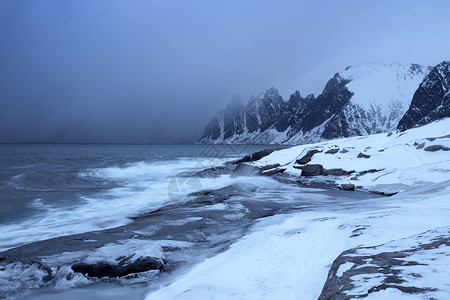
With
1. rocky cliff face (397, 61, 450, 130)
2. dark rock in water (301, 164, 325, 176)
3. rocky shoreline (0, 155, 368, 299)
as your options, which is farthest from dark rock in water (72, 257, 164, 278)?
rocky cliff face (397, 61, 450, 130)

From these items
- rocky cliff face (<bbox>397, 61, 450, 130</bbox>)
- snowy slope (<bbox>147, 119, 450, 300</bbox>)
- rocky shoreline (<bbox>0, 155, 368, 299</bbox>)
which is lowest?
rocky shoreline (<bbox>0, 155, 368, 299</bbox>)

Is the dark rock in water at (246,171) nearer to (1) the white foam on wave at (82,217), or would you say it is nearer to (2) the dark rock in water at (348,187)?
(1) the white foam on wave at (82,217)

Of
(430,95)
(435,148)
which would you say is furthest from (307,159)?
(430,95)

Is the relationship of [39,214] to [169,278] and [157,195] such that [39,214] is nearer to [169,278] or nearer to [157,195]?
[157,195]

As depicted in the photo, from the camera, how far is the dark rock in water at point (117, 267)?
6.26 metres

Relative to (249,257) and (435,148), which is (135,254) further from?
(435,148)

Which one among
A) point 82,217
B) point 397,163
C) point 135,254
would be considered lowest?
point 82,217

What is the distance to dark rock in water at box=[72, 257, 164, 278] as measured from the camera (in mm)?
6258

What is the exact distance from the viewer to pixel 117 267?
6.31 metres

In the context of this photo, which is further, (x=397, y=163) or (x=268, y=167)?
(x=268, y=167)

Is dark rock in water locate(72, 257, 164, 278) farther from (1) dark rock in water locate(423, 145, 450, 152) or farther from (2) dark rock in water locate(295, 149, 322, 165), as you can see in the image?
(1) dark rock in water locate(423, 145, 450, 152)

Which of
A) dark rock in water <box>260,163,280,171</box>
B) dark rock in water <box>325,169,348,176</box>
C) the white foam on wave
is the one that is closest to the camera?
the white foam on wave

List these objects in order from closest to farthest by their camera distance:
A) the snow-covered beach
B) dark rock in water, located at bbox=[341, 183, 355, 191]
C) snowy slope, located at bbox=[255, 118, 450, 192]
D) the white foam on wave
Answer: the snow-covered beach
the white foam on wave
snowy slope, located at bbox=[255, 118, 450, 192]
dark rock in water, located at bbox=[341, 183, 355, 191]

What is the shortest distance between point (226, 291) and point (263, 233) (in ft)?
11.4
